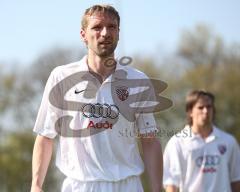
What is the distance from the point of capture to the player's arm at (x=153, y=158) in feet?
19.5

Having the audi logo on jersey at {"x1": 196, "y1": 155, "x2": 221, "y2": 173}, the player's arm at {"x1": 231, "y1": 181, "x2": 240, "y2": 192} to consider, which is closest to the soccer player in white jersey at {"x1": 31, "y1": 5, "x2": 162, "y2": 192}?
the audi logo on jersey at {"x1": 196, "y1": 155, "x2": 221, "y2": 173}

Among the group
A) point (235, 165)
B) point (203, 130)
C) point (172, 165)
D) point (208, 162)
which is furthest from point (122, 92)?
point (235, 165)

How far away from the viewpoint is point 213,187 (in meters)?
9.77

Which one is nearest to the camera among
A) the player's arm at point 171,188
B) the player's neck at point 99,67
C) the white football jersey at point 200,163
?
the player's neck at point 99,67

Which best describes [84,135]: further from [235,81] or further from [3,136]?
[3,136]

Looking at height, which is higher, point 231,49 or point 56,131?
point 56,131

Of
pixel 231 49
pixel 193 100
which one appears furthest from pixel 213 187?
pixel 231 49

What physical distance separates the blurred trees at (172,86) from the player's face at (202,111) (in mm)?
25438

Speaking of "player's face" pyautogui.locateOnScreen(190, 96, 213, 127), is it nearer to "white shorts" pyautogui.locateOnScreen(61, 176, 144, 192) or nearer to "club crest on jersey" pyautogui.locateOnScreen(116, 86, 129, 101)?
"club crest on jersey" pyautogui.locateOnScreen(116, 86, 129, 101)

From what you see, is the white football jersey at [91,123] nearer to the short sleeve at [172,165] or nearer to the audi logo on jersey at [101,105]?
the audi logo on jersey at [101,105]

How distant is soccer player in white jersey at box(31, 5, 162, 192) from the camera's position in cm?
585

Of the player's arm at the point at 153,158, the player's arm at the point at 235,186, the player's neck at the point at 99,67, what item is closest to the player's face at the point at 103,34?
the player's neck at the point at 99,67

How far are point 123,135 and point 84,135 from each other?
306 mm

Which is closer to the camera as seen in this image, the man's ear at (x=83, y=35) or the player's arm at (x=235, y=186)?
the man's ear at (x=83, y=35)
